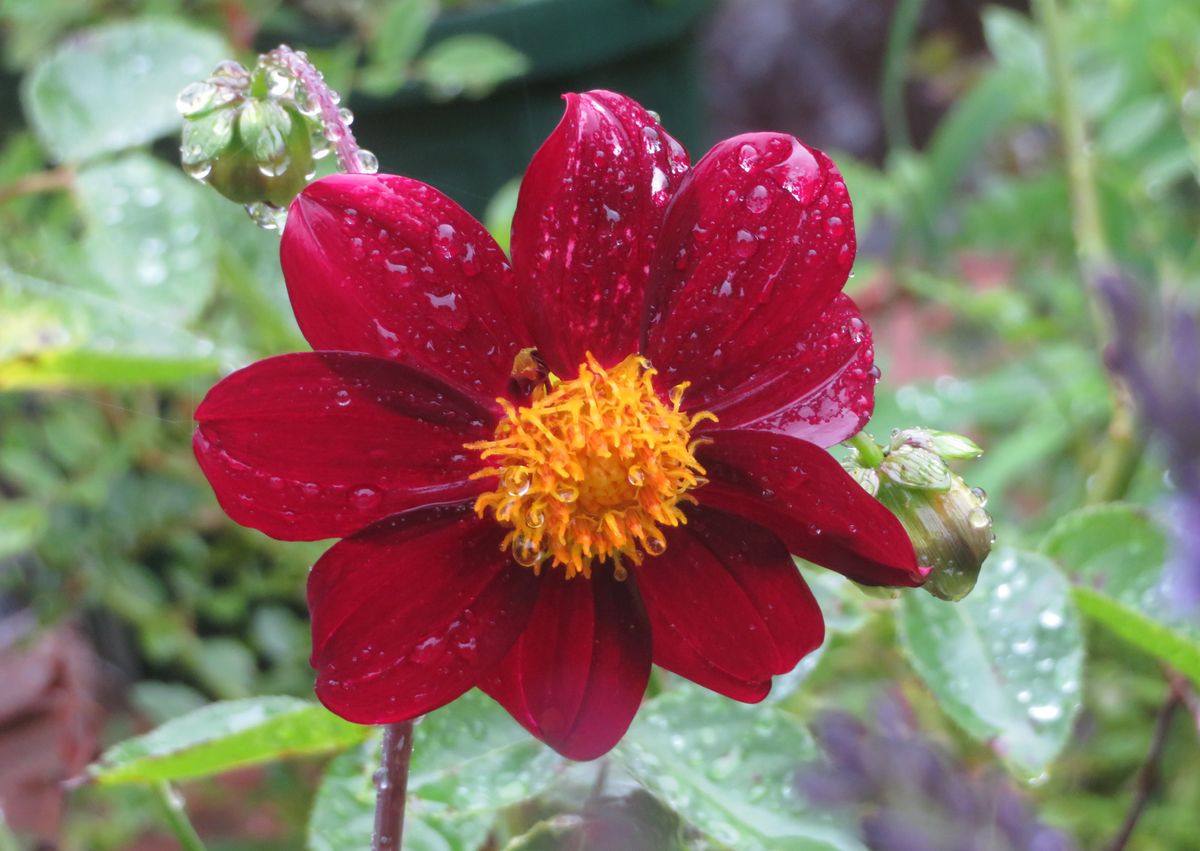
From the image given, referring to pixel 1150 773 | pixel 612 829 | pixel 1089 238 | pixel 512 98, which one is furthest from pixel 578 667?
pixel 512 98

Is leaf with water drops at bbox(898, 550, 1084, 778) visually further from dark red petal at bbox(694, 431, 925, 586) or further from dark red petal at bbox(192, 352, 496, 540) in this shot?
dark red petal at bbox(192, 352, 496, 540)

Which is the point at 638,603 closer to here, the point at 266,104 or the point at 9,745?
the point at 266,104

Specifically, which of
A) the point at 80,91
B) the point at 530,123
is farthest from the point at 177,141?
the point at 80,91

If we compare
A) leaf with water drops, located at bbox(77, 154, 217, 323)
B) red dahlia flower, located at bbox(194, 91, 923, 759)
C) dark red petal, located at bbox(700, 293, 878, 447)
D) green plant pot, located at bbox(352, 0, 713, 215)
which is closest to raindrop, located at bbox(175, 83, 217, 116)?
red dahlia flower, located at bbox(194, 91, 923, 759)

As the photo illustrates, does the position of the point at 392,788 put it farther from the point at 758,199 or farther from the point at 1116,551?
the point at 1116,551

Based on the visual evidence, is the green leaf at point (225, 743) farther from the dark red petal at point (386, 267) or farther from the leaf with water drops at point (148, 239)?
the leaf with water drops at point (148, 239)

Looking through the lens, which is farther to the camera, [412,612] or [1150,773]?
[1150,773]

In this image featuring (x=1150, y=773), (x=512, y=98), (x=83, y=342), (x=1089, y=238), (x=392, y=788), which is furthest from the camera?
(x=512, y=98)
